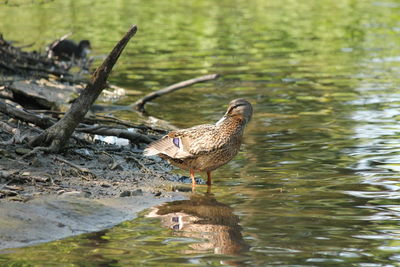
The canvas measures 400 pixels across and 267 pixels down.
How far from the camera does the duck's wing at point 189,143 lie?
312 inches

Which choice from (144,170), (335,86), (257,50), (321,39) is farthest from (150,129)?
(321,39)

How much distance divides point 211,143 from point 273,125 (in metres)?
3.95

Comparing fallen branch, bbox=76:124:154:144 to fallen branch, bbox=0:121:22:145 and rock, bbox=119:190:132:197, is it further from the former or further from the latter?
rock, bbox=119:190:132:197

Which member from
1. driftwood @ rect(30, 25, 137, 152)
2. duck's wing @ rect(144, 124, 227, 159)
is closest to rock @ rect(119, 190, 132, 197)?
duck's wing @ rect(144, 124, 227, 159)

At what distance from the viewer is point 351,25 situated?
24.6 metres

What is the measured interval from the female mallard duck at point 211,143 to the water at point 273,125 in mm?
312

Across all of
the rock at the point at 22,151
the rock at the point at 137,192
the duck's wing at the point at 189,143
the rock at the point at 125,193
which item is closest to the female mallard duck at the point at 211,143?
the duck's wing at the point at 189,143

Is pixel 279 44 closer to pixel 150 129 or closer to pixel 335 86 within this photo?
pixel 335 86

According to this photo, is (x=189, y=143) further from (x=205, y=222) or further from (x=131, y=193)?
(x=205, y=222)

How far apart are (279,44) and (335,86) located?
6692 mm

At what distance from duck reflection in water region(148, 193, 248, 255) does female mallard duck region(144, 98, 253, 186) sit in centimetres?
41

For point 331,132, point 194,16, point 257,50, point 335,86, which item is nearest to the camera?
point 331,132

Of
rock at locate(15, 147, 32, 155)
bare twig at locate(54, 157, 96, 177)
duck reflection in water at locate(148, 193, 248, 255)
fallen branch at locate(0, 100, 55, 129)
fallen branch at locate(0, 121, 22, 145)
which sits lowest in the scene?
duck reflection in water at locate(148, 193, 248, 255)

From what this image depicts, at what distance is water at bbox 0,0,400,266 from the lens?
5.94 m
